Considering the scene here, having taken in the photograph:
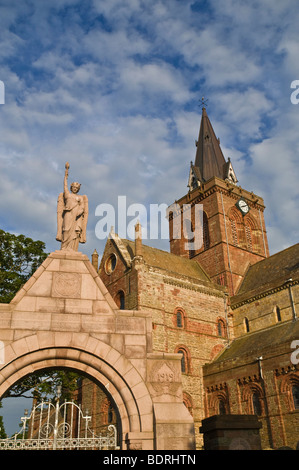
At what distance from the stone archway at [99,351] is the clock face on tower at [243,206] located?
35.8 meters

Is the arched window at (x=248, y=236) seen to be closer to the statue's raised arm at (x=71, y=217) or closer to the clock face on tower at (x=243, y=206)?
→ the clock face on tower at (x=243, y=206)

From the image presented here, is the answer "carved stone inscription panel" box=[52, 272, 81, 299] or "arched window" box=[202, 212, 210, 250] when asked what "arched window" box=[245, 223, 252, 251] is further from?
"carved stone inscription panel" box=[52, 272, 81, 299]

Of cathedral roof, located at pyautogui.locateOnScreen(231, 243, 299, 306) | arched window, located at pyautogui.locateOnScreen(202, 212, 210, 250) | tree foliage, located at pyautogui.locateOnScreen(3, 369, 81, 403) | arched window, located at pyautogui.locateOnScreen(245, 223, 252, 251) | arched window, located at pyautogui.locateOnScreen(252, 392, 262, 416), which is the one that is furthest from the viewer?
arched window, located at pyautogui.locateOnScreen(245, 223, 252, 251)

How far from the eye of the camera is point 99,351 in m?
9.40

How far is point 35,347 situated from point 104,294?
6.46ft

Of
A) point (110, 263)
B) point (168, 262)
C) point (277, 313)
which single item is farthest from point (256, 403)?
point (110, 263)

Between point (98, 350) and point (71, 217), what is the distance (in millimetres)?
3433

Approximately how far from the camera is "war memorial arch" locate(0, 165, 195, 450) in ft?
29.5

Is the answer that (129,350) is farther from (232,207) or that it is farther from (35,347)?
(232,207)

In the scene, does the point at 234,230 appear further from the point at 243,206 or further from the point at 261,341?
the point at 261,341

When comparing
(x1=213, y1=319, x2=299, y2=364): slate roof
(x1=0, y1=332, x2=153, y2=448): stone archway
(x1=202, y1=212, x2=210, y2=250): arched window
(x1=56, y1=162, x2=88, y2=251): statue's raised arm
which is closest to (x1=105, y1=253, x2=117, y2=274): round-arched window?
(x1=202, y1=212, x2=210, y2=250): arched window

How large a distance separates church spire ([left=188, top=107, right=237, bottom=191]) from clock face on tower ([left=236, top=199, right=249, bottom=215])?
193 inches

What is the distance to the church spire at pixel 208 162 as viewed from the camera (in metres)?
48.9

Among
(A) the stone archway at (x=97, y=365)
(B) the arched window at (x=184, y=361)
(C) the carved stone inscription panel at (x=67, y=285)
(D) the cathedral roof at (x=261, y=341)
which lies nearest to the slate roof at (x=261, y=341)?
(D) the cathedral roof at (x=261, y=341)
